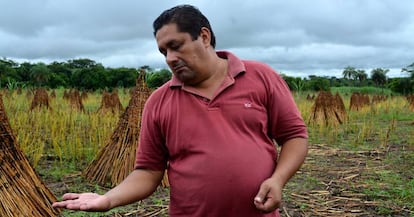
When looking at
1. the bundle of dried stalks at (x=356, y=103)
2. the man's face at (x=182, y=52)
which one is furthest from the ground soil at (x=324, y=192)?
the bundle of dried stalks at (x=356, y=103)

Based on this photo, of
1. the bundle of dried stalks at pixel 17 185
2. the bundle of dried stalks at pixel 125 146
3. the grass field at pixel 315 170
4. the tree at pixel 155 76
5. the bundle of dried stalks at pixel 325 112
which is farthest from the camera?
the bundle of dried stalks at pixel 325 112

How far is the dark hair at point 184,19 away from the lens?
1.51 meters

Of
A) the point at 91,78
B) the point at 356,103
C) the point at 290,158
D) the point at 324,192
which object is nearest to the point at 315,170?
the point at 324,192

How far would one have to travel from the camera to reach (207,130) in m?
1.49

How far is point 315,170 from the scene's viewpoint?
554cm

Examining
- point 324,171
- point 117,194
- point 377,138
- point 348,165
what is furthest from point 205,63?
point 377,138

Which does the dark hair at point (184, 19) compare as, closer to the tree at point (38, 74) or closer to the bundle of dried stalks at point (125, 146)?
the bundle of dried stalks at point (125, 146)

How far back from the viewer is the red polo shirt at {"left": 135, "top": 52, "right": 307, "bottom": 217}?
4.88 ft

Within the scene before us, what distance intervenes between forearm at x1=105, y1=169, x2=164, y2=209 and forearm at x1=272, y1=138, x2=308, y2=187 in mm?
403

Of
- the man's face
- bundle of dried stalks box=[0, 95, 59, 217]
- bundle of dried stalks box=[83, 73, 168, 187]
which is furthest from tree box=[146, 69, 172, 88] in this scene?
the man's face

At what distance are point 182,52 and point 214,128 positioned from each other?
241mm

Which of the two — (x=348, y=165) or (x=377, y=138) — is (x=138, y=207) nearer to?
(x=348, y=165)

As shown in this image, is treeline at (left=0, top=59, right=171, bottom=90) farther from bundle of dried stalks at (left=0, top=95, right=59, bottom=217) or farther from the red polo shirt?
the red polo shirt

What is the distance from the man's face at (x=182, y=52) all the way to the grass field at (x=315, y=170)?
2.40 meters
